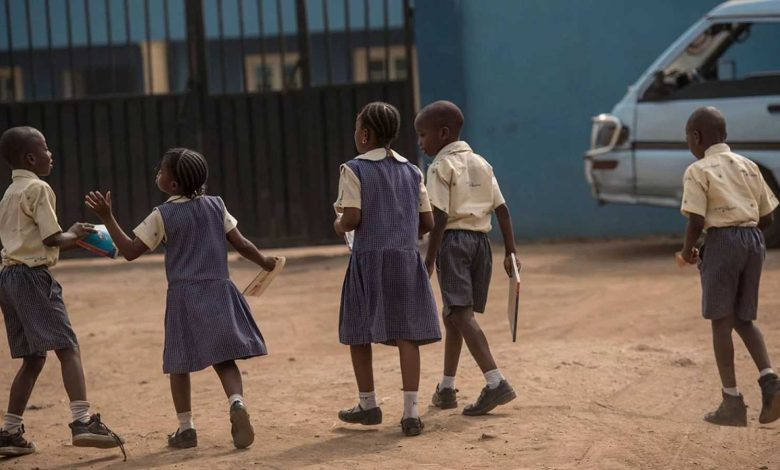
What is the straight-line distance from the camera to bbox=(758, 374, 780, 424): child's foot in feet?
17.9

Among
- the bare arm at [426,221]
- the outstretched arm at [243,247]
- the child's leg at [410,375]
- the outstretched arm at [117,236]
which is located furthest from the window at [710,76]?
the outstretched arm at [117,236]

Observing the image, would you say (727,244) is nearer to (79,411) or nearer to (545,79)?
(79,411)

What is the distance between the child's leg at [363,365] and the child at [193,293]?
418mm

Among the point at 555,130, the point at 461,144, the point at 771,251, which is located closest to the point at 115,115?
the point at 555,130

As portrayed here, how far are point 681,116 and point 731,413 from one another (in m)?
5.56

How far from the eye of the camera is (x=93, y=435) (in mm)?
5117

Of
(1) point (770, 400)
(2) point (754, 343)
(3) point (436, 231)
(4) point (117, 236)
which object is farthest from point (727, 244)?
(4) point (117, 236)

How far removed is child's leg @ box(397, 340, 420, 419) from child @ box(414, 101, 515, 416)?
36 centimetres

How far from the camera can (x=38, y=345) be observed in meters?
5.25

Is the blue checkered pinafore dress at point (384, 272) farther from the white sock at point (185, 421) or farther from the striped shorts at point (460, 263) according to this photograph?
the white sock at point (185, 421)

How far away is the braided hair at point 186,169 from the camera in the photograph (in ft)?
17.0

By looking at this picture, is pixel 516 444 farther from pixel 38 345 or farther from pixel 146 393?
pixel 146 393

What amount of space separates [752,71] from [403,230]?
7.98 meters

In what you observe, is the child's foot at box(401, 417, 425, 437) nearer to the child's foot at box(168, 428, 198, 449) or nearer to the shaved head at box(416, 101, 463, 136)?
the child's foot at box(168, 428, 198, 449)
